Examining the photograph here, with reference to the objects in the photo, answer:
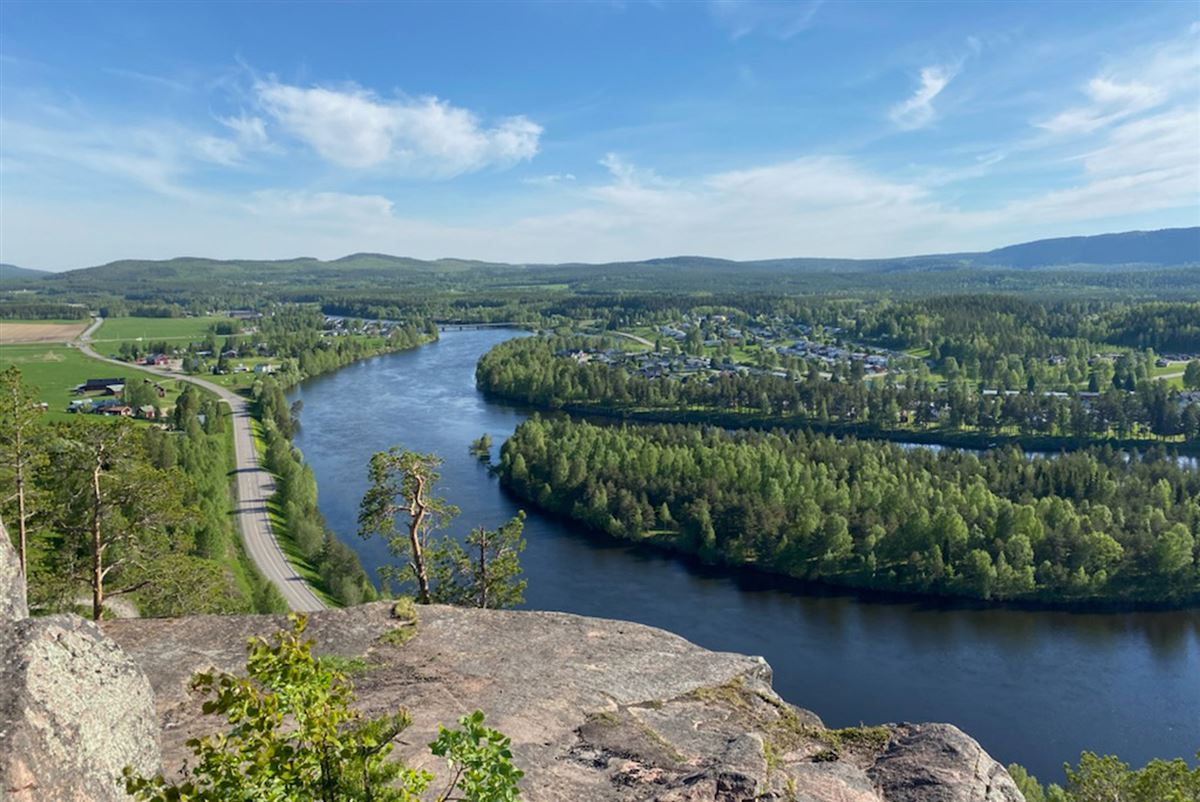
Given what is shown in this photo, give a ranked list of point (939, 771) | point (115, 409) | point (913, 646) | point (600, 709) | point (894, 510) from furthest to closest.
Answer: point (115, 409)
point (894, 510)
point (913, 646)
point (600, 709)
point (939, 771)

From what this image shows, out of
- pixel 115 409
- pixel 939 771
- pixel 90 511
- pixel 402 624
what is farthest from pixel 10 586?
pixel 115 409

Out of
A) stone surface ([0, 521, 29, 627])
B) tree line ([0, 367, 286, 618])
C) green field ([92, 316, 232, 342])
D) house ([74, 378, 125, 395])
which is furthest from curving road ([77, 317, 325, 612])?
green field ([92, 316, 232, 342])

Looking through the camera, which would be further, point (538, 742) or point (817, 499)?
point (817, 499)

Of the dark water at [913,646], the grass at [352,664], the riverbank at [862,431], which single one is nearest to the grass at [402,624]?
the grass at [352,664]

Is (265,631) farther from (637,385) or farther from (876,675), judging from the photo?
(637,385)

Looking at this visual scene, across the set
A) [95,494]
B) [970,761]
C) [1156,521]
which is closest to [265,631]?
[95,494]

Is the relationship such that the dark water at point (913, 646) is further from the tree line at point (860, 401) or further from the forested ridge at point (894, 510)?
the tree line at point (860, 401)

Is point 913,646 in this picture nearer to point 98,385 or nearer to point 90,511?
point 90,511
